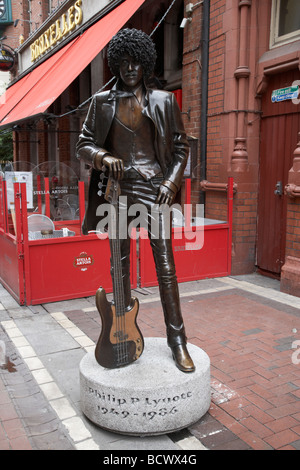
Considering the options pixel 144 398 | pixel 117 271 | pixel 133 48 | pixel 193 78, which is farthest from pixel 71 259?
pixel 193 78

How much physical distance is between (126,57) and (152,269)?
→ 3789 mm

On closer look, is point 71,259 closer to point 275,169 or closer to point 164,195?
point 164,195

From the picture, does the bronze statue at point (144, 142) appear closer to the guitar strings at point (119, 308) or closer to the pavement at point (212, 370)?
the guitar strings at point (119, 308)

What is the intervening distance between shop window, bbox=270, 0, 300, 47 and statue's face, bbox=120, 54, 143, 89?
4004 millimetres

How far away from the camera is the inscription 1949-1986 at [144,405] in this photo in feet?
9.26

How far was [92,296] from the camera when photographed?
6020mm

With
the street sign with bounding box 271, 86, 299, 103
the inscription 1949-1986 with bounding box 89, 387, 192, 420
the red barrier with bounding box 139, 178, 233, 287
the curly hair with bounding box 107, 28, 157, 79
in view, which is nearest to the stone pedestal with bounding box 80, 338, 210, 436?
the inscription 1949-1986 with bounding box 89, 387, 192, 420

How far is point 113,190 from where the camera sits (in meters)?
3.01

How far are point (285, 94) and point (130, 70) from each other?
156 inches

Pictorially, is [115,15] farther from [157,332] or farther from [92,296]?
[157,332]

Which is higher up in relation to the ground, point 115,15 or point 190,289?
point 115,15

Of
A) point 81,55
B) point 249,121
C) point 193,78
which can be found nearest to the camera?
point 249,121

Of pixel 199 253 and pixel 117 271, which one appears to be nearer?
pixel 117 271

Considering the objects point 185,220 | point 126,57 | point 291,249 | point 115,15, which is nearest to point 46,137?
point 115,15
